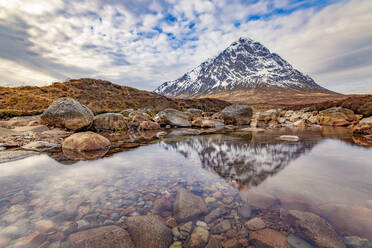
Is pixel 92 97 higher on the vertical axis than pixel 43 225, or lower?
higher

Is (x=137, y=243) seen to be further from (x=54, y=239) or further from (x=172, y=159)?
(x=172, y=159)

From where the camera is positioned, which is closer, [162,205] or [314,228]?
[314,228]

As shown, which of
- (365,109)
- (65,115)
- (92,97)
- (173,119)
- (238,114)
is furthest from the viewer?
(92,97)

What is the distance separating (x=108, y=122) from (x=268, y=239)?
15982mm

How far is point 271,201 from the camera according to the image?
334 centimetres

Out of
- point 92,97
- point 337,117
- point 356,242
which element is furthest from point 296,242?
point 92,97

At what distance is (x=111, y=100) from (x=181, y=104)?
20745 mm

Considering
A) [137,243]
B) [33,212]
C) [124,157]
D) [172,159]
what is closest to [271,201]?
[137,243]

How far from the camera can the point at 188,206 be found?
3213 millimetres

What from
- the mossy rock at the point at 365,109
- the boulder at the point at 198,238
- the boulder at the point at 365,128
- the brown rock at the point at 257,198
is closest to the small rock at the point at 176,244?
the boulder at the point at 198,238

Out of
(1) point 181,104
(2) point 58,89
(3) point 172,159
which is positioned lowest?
(3) point 172,159

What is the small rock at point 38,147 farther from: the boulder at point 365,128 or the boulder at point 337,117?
the boulder at point 337,117

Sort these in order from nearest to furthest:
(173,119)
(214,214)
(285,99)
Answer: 1. (214,214)
2. (173,119)
3. (285,99)

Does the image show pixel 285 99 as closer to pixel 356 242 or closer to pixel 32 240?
pixel 356 242
